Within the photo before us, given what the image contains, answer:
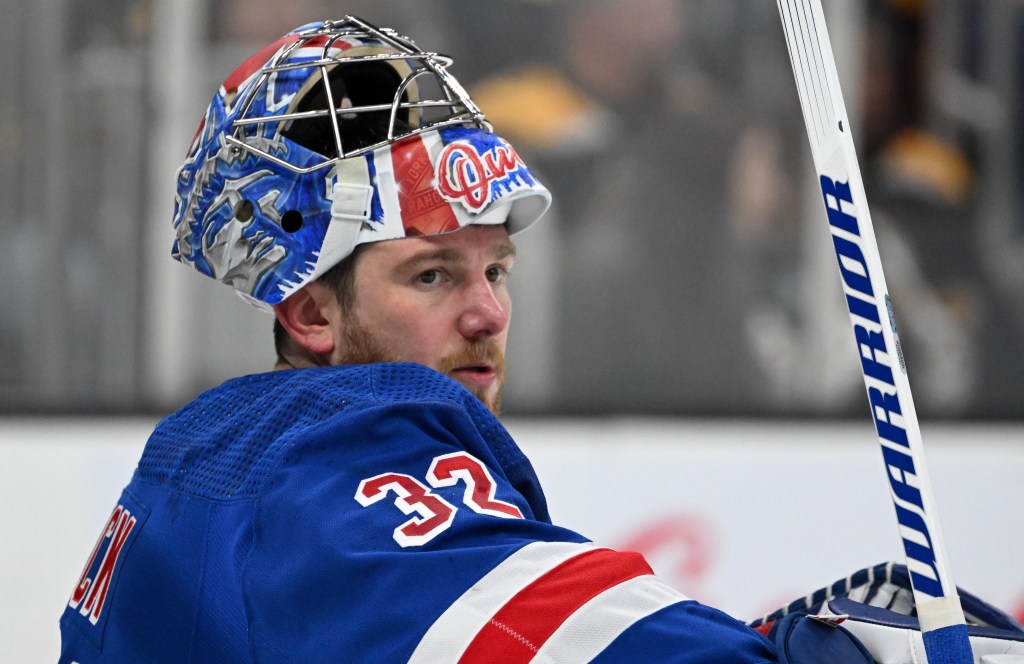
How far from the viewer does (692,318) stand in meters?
4.52

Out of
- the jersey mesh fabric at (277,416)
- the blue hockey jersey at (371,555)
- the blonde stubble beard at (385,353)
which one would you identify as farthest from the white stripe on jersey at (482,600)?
the blonde stubble beard at (385,353)

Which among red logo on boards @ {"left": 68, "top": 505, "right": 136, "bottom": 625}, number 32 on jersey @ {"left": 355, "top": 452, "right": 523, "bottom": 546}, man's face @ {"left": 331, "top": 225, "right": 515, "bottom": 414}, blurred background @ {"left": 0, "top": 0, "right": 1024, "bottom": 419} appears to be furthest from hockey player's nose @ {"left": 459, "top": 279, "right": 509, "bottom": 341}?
blurred background @ {"left": 0, "top": 0, "right": 1024, "bottom": 419}

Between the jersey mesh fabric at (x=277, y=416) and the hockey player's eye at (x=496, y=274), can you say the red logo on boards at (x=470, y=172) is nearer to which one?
the hockey player's eye at (x=496, y=274)

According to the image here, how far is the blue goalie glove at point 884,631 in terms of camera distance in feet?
5.00

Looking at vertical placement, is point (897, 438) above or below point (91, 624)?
above

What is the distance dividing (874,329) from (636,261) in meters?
2.96

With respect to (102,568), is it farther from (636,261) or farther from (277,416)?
(636,261)

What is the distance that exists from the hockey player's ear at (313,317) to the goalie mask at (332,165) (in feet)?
0.09

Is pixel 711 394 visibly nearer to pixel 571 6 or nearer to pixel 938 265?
pixel 938 265

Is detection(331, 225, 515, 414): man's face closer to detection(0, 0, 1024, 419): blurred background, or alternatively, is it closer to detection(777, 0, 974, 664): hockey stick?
detection(777, 0, 974, 664): hockey stick

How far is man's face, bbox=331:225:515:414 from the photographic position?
6.47 feet

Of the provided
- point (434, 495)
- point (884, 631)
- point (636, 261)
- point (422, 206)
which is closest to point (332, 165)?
point (422, 206)

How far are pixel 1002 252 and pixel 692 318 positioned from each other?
3.48ft

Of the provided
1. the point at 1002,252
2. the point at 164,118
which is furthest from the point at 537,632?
the point at 1002,252
